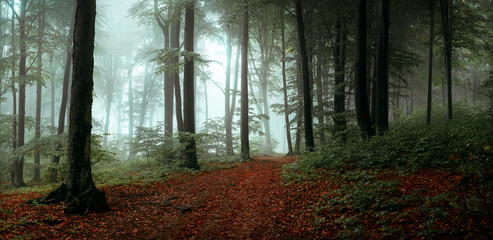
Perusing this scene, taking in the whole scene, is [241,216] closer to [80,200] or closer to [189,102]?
[80,200]

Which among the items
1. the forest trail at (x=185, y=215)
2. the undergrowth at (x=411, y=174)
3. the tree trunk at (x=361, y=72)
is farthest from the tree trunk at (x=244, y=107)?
the forest trail at (x=185, y=215)

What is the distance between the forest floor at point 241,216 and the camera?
13.3 feet

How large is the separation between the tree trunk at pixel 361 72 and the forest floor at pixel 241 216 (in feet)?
12.6

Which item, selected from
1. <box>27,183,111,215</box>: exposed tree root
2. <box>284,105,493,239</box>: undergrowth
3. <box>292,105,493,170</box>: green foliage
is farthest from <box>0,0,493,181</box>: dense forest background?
<box>284,105,493,239</box>: undergrowth

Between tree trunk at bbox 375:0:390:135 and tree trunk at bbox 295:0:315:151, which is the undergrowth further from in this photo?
tree trunk at bbox 295:0:315:151

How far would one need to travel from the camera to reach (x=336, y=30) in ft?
Result: 47.6

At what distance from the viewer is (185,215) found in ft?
18.7

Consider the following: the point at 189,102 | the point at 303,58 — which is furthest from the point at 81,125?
the point at 303,58

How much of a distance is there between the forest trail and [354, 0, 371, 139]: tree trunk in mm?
4742

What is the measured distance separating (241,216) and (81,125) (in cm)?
423

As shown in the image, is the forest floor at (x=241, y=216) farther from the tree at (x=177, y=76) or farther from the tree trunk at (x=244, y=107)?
the tree trunk at (x=244, y=107)

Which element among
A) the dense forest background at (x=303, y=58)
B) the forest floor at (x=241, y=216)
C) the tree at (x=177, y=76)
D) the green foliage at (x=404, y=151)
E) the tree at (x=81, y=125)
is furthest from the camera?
the tree at (x=177, y=76)

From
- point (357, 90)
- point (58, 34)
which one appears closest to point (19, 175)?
point (58, 34)

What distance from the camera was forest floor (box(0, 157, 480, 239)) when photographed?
4.06 meters
